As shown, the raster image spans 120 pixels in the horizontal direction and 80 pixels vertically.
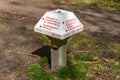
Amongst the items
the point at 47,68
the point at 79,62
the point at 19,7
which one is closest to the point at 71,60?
the point at 79,62

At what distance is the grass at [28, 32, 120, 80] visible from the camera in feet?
15.3

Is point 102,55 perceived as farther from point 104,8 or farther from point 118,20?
point 104,8

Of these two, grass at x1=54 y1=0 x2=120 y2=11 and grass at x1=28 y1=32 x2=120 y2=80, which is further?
grass at x1=54 y1=0 x2=120 y2=11

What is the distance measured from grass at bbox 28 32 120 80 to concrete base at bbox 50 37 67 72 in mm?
133

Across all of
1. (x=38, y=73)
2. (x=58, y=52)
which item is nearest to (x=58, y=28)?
(x=58, y=52)

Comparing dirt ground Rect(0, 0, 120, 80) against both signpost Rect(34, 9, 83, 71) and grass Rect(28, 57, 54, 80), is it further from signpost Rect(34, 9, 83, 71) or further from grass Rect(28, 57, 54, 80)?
signpost Rect(34, 9, 83, 71)

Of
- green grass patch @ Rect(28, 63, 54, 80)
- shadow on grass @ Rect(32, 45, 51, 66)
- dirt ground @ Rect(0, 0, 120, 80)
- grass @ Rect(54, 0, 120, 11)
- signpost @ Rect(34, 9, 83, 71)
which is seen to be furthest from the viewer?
grass @ Rect(54, 0, 120, 11)

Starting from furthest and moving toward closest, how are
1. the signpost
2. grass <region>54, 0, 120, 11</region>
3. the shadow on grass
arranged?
grass <region>54, 0, 120, 11</region>
the shadow on grass
the signpost

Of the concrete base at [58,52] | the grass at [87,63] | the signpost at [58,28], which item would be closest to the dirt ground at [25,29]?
the grass at [87,63]

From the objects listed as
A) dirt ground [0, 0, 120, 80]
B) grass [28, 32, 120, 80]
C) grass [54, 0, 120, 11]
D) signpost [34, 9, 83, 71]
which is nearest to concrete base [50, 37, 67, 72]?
signpost [34, 9, 83, 71]

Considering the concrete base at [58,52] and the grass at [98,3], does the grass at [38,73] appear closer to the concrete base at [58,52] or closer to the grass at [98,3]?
the concrete base at [58,52]

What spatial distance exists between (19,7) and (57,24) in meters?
5.56

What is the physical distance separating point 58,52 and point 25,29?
108 inches

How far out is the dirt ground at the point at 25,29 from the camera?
512 centimetres
